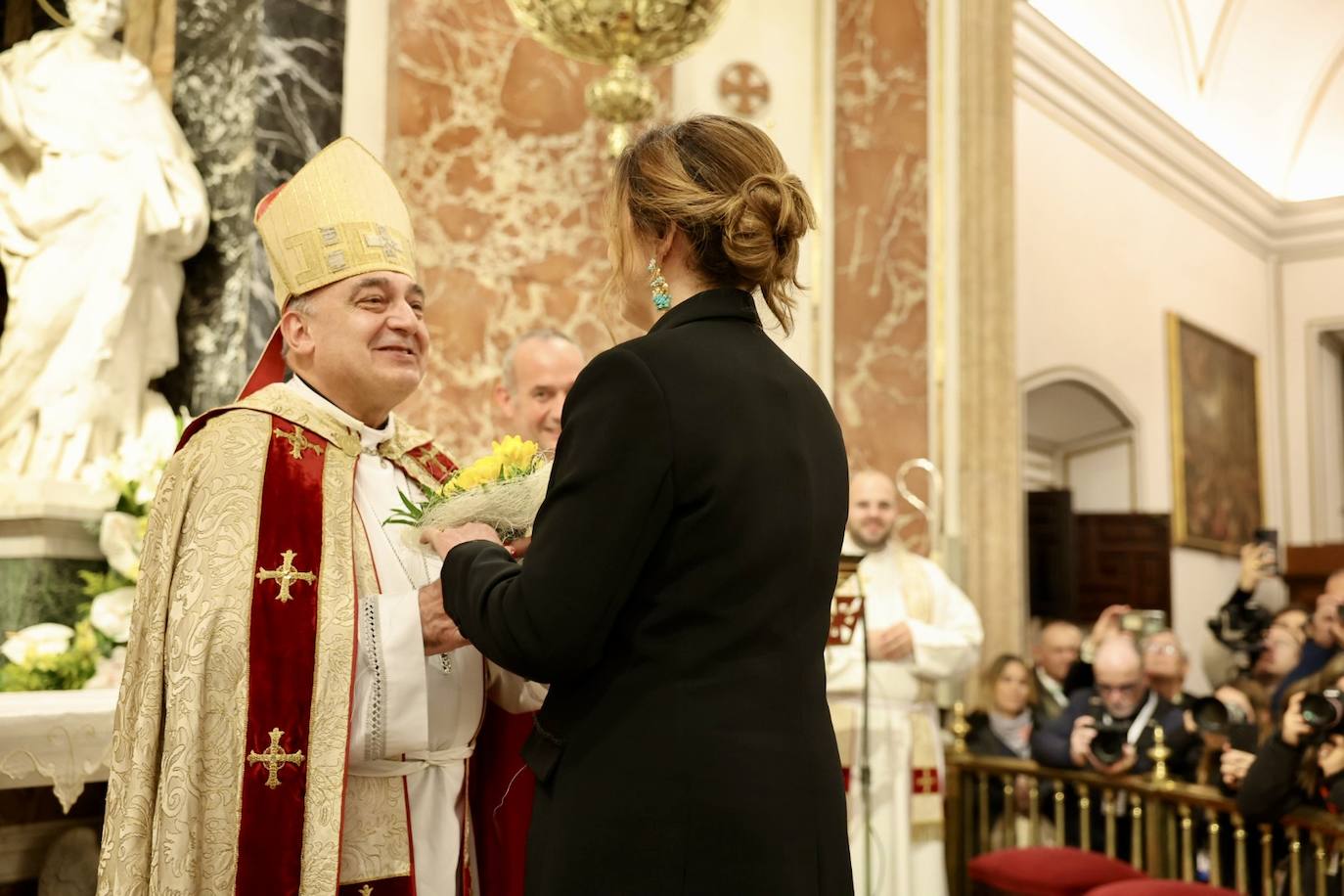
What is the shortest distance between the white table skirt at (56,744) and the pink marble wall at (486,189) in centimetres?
318

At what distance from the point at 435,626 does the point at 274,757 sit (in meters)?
0.34

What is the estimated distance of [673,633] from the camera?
184 cm

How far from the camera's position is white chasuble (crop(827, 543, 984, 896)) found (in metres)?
6.07

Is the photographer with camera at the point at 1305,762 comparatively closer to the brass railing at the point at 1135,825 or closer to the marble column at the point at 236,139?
the brass railing at the point at 1135,825

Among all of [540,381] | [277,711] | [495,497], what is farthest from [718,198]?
[540,381]

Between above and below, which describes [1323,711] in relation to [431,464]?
below

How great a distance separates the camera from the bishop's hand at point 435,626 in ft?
8.07

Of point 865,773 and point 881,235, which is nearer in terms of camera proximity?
point 865,773

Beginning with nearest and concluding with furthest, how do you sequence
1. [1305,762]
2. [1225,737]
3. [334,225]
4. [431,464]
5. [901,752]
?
[334,225] < [431,464] < [1305,762] < [1225,737] < [901,752]

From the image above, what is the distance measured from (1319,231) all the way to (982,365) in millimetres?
9216

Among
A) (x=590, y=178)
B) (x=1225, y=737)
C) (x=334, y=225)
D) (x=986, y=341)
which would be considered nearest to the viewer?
(x=334, y=225)

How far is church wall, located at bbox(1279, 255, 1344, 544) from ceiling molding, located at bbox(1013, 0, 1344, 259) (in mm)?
429

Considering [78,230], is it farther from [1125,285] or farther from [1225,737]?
[1125,285]

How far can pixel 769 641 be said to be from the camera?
187cm
